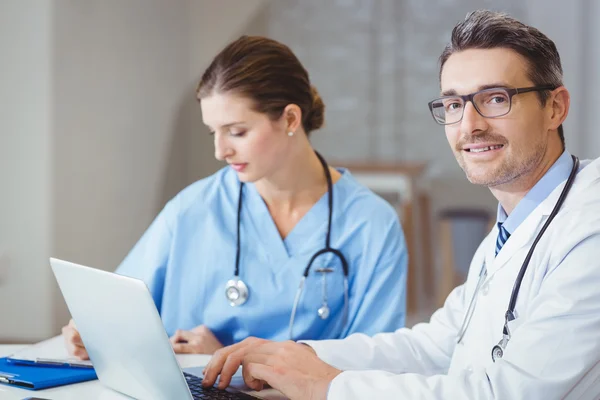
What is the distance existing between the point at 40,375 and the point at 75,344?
188mm

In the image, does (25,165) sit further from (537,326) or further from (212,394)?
(537,326)

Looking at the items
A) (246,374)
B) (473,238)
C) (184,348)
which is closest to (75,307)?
(246,374)

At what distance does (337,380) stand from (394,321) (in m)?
0.65

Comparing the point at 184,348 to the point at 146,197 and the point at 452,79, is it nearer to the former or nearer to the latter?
the point at 452,79

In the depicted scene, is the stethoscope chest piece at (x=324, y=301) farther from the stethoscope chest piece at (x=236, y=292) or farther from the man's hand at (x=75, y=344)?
the man's hand at (x=75, y=344)

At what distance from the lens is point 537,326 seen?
956 millimetres

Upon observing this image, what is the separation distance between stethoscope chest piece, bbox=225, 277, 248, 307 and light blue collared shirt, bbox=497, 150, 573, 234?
68cm

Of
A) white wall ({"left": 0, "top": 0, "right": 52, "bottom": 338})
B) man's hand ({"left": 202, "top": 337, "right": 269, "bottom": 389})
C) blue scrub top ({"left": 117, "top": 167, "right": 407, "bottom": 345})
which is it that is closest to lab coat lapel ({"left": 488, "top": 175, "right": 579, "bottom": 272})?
man's hand ({"left": 202, "top": 337, "right": 269, "bottom": 389})

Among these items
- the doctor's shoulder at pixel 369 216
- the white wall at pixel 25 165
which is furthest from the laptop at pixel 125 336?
the white wall at pixel 25 165

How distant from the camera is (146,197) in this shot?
12.9 ft

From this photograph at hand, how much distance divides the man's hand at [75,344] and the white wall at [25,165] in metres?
1.51

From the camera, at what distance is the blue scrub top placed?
1722 millimetres

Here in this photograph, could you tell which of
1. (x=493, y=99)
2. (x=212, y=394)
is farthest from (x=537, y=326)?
(x=212, y=394)

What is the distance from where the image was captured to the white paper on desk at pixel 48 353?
1361 mm
